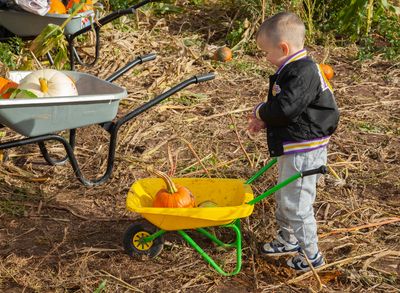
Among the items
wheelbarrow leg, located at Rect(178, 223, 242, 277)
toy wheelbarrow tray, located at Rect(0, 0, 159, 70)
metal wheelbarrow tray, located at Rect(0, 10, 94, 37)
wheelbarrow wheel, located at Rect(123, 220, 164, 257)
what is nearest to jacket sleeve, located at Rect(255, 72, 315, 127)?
wheelbarrow leg, located at Rect(178, 223, 242, 277)

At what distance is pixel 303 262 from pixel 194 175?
1313mm

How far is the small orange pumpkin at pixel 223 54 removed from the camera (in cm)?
702

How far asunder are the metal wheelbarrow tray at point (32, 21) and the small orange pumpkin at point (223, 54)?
64.9 inches

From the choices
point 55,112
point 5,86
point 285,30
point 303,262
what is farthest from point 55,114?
point 303,262

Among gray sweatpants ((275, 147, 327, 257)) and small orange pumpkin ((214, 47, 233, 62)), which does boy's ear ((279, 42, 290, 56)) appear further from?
small orange pumpkin ((214, 47, 233, 62))

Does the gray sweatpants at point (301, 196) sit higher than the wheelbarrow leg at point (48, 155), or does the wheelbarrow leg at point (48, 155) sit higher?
the gray sweatpants at point (301, 196)

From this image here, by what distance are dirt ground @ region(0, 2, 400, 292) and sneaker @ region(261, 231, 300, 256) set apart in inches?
2.2

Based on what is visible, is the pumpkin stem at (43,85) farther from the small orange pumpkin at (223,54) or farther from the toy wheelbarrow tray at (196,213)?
the small orange pumpkin at (223,54)

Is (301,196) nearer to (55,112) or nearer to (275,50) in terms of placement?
(275,50)

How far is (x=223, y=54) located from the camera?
7.02 metres

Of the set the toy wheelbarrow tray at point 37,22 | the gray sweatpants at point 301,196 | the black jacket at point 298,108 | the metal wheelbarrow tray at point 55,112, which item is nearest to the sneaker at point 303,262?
the gray sweatpants at point 301,196

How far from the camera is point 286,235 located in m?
3.83

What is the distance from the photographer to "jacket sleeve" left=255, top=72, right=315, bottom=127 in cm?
334

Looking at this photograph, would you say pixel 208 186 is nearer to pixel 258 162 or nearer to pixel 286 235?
pixel 286 235
